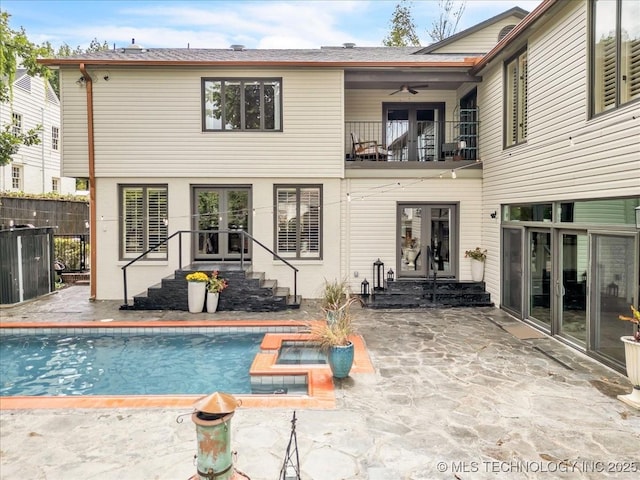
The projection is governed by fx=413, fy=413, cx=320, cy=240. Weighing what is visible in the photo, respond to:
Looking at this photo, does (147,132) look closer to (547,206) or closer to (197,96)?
(197,96)

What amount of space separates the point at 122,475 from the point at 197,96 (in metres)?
9.16

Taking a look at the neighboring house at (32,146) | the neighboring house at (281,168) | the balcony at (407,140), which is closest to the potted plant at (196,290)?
the neighboring house at (281,168)

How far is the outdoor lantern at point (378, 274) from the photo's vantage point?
419 inches

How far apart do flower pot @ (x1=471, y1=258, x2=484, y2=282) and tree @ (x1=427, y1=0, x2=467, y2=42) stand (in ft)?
52.3

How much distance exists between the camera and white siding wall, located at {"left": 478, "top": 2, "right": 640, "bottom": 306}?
5507 millimetres

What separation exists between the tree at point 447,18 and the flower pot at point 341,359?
2114 centimetres

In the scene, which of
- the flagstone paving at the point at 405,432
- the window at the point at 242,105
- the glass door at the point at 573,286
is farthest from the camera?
the window at the point at 242,105

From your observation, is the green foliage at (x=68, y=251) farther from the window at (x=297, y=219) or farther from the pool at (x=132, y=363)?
the window at (x=297, y=219)

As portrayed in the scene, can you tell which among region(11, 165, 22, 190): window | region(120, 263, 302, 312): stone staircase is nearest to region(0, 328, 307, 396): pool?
region(120, 263, 302, 312): stone staircase

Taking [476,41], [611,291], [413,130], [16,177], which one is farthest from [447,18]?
[16,177]

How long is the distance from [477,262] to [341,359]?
6.43 metres

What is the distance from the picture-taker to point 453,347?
6.79 metres

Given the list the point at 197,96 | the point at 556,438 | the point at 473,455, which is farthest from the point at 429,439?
the point at 197,96

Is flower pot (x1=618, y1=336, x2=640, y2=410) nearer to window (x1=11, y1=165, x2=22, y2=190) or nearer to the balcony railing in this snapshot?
the balcony railing
